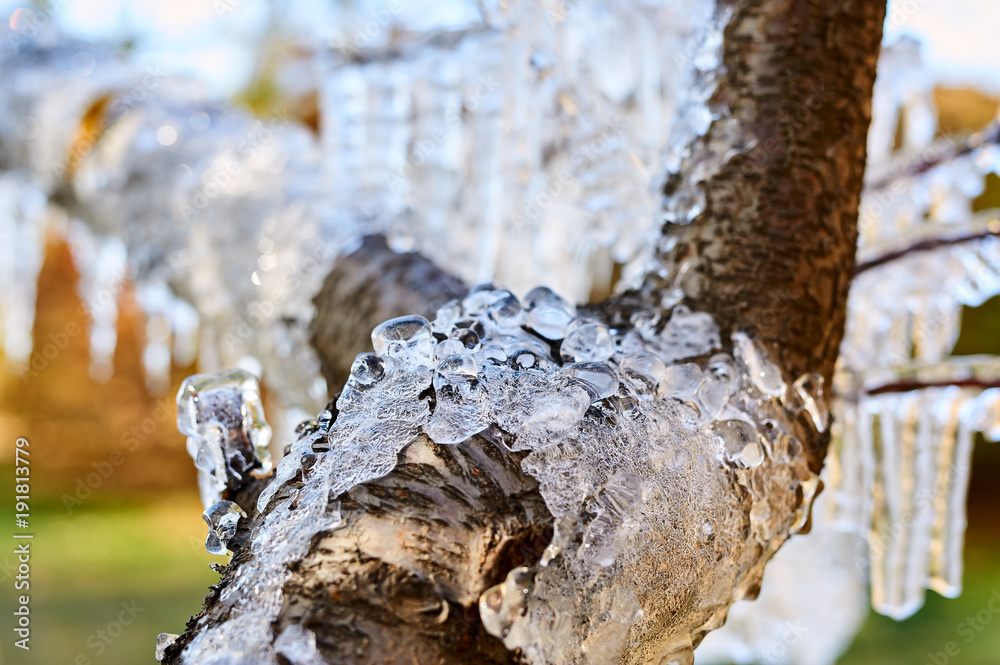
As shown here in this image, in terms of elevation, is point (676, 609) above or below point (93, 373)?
below

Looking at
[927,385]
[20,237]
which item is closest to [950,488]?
[927,385]

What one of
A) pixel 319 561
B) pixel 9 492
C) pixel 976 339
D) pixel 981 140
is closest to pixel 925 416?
pixel 981 140

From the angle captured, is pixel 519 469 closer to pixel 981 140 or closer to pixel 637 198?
pixel 637 198

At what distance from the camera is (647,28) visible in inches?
51.7

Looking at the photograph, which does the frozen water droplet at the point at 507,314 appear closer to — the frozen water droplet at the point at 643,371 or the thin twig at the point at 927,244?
the frozen water droplet at the point at 643,371

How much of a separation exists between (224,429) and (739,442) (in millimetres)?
320

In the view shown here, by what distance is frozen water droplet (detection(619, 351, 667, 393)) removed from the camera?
45 centimetres

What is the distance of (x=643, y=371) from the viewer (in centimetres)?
46

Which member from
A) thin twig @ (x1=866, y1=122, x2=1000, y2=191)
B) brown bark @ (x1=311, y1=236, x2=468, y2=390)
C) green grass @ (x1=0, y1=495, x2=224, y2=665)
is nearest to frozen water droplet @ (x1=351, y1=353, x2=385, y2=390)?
brown bark @ (x1=311, y1=236, x2=468, y2=390)

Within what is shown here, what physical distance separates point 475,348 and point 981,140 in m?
0.85

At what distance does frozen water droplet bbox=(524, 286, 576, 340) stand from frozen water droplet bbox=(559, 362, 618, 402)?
4 cm

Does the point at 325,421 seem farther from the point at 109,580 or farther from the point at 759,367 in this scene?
the point at 109,580

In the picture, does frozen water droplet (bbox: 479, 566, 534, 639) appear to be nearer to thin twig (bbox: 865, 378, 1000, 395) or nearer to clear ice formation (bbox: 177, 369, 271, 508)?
clear ice formation (bbox: 177, 369, 271, 508)

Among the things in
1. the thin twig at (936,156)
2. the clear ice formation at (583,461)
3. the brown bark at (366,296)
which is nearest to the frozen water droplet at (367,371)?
the clear ice formation at (583,461)
